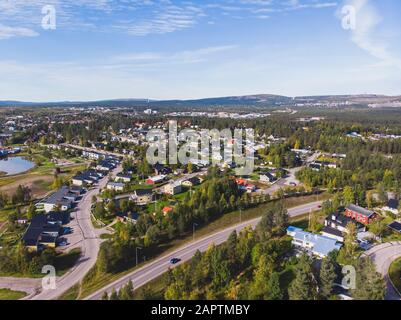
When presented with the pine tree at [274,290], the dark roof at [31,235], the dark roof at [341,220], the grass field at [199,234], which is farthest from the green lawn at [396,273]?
the dark roof at [31,235]

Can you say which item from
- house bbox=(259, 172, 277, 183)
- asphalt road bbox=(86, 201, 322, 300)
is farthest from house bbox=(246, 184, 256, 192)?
asphalt road bbox=(86, 201, 322, 300)

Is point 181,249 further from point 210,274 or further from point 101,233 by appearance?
point 101,233

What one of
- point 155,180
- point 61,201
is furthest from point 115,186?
point 61,201

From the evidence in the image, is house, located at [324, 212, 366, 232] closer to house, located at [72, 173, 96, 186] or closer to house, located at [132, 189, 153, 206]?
house, located at [132, 189, 153, 206]

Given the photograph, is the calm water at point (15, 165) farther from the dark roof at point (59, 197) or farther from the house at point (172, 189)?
the house at point (172, 189)

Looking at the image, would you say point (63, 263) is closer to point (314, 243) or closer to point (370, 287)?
point (314, 243)
